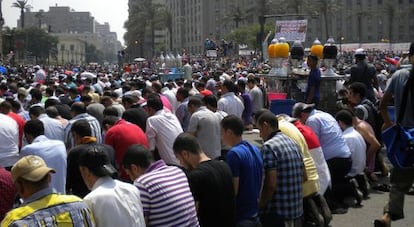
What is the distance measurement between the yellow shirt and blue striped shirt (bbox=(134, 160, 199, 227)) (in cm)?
249

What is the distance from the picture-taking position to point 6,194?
5.28 m

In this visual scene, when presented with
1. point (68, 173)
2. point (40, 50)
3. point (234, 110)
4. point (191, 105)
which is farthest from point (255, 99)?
point (40, 50)

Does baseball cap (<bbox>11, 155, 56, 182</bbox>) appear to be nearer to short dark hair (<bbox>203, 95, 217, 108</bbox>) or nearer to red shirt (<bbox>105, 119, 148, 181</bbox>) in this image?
red shirt (<bbox>105, 119, 148, 181</bbox>)

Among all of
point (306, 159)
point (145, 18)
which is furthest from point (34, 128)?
point (145, 18)

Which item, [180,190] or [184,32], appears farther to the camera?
[184,32]

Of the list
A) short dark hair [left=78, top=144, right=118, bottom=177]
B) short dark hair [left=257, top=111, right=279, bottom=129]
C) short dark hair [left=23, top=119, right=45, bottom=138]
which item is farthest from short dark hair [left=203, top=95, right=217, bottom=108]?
short dark hair [left=78, top=144, right=118, bottom=177]

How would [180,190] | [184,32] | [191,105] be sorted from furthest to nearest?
[184,32], [191,105], [180,190]

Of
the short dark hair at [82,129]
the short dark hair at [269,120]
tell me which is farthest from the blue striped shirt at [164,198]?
the short dark hair at [82,129]

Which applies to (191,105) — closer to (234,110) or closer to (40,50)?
(234,110)

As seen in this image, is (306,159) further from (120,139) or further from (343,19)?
(343,19)

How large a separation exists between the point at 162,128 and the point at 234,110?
4.82m

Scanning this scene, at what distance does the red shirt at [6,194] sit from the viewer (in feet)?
17.3

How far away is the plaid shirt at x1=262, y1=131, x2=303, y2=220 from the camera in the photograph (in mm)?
6168

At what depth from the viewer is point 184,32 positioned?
505 feet
